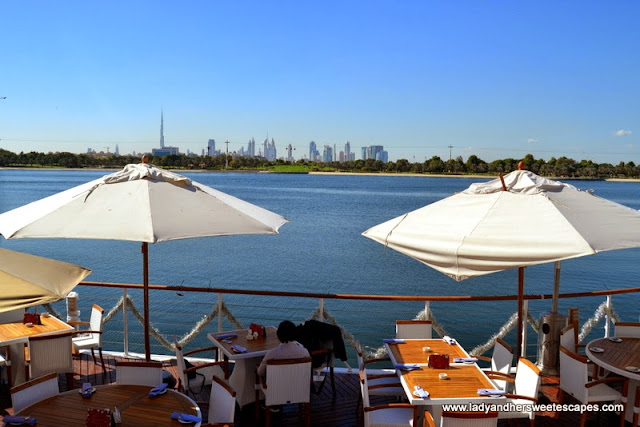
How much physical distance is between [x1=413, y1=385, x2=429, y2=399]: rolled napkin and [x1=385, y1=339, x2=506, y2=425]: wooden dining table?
1.1 inches

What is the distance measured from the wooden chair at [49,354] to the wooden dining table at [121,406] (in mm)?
1470

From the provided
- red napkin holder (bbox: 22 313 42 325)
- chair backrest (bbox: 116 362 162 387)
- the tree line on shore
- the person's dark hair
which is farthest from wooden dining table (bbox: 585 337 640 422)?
the tree line on shore

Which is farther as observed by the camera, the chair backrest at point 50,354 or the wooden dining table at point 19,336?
the wooden dining table at point 19,336

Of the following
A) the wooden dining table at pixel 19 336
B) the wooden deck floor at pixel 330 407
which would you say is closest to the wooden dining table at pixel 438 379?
the wooden deck floor at pixel 330 407

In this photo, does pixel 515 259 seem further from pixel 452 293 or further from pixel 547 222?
pixel 452 293

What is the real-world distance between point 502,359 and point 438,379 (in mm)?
1124

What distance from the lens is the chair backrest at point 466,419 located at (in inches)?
159

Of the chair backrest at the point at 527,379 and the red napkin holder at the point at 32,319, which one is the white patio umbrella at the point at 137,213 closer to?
the red napkin holder at the point at 32,319

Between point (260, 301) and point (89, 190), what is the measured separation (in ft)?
47.2

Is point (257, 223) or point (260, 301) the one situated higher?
point (257, 223)

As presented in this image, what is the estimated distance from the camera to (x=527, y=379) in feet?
16.4

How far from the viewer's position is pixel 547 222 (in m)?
4.60

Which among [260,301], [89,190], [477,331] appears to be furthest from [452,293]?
[89,190]


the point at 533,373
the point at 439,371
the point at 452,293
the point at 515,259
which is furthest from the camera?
the point at 452,293
